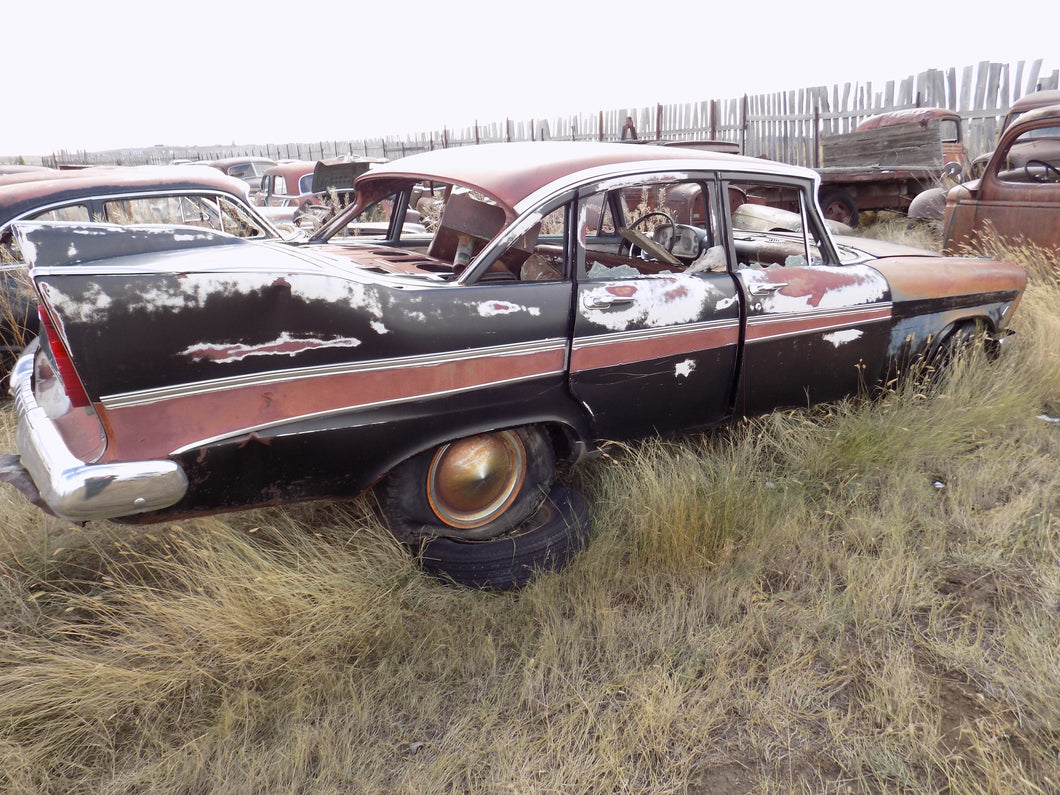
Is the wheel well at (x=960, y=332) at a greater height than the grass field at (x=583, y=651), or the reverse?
the wheel well at (x=960, y=332)

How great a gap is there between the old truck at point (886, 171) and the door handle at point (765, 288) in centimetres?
706

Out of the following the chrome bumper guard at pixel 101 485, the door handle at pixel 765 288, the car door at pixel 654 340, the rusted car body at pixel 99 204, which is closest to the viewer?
the chrome bumper guard at pixel 101 485

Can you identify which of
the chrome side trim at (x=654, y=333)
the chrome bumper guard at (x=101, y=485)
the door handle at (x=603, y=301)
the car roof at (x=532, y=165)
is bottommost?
the chrome bumper guard at (x=101, y=485)

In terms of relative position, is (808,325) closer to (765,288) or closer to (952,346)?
(765,288)

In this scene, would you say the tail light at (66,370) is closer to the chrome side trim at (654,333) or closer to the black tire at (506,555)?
the black tire at (506,555)

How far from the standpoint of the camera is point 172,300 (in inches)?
73.7

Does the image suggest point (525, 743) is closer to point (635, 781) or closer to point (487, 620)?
point (635, 781)

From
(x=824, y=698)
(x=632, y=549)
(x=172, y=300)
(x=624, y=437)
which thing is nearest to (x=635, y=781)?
(x=824, y=698)

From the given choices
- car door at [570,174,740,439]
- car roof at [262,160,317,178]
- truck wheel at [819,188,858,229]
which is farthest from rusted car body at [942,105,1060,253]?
car roof at [262,160,317,178]

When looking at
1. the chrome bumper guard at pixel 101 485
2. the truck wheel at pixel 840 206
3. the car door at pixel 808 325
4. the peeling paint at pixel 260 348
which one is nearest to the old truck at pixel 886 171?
the truck wheel at pixel 840 206

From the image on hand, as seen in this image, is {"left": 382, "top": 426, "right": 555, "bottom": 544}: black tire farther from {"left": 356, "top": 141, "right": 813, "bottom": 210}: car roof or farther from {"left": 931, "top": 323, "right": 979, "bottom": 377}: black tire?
{"left": 931, "top": 323, "right": 979, "bottom": 377}: black tire

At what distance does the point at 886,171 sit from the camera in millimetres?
9398

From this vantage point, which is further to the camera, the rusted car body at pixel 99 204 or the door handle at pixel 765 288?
the rusted car body at pixel 99 204

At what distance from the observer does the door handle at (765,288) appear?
117 inches
